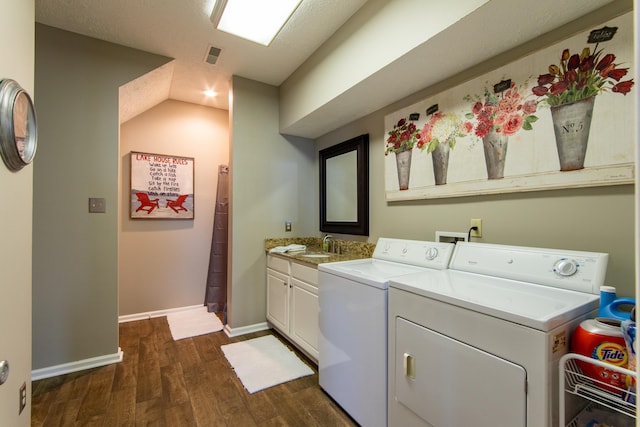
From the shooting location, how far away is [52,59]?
7.13 feet

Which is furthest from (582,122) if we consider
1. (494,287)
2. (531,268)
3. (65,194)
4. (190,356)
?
(65,194)

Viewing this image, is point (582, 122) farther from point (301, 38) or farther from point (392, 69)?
point (301, 38)

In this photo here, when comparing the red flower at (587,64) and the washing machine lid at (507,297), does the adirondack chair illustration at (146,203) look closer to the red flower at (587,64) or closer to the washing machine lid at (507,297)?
the washing machine lid at (507,297)

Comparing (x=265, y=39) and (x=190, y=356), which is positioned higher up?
(x=265, y=39)

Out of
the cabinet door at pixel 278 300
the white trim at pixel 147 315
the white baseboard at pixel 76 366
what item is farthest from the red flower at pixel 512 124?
the white trim at pixel 147 315

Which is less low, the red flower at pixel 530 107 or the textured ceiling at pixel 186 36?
the textured ceiling at pixel 186 36

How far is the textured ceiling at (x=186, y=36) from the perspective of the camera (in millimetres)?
1958

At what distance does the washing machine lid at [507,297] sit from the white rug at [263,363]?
128cm

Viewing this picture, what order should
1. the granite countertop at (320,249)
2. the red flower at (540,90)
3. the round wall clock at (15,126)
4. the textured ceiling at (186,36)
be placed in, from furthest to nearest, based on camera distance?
1. the granite countertop at (320,249)
2. the textured ceiling at (186,36)
3. the red flower at (540,90)
4. the round wall clock at (15,126)

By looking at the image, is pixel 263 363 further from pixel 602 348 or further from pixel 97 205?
pixel 602 348

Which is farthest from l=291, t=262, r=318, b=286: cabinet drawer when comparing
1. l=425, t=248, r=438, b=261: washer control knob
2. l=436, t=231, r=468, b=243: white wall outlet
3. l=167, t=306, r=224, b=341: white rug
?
l=167, t=306, r=224, b=341: white rug

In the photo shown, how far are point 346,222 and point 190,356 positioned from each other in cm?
179

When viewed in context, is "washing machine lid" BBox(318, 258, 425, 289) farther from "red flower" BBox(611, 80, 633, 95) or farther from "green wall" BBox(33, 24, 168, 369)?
"green wall" BBox(33, 24, 168, 369)

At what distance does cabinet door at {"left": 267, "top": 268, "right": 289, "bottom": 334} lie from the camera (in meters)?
2.62
